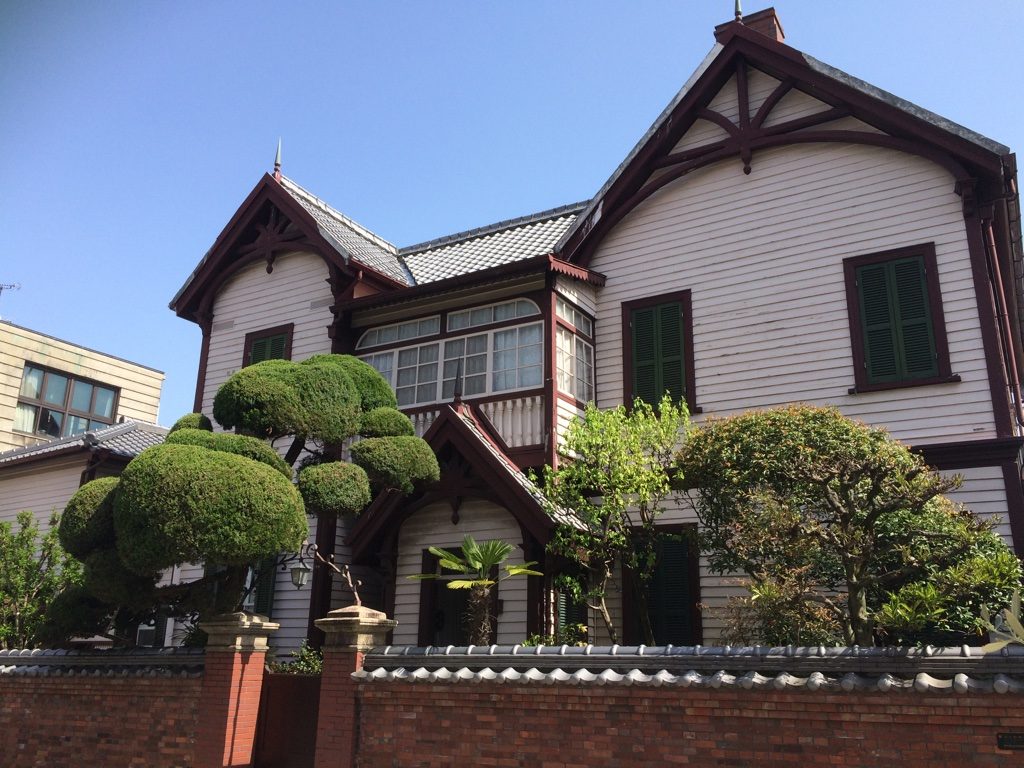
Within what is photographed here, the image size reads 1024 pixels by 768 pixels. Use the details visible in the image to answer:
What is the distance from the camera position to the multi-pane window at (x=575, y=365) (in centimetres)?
1450

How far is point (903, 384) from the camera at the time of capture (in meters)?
12.6

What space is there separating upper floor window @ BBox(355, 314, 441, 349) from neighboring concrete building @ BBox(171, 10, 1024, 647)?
63mm

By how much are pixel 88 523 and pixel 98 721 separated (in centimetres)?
236

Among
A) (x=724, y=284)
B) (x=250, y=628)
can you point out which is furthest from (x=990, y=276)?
(x=250, y=628)

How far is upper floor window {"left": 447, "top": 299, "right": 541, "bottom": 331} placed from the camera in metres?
14.9

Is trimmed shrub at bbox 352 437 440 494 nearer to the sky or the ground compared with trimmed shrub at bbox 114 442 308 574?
nearer to the sky

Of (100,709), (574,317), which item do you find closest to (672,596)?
(574,317)

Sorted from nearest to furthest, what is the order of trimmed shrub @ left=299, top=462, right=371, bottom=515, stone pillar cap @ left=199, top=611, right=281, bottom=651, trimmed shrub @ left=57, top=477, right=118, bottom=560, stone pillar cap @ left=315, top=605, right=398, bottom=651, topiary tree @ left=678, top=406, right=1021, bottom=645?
topiary tree @ left=678, top=406, right=1021, bottom=645 < stone pillar cap @ left=315, top=605, right=398, bottom=651 < stone pillar cap @ left=199, top=611, right=281, bottom=651 < trimmed shrub @ left=57, top=477, right=118, bottom=560 < trimmed shrub @ left=299, top=462, right=371, bottom=515

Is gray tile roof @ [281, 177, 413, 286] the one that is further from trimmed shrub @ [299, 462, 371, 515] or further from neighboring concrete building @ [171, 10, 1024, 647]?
trimmed shrub @ [299, 462, 371, 515]

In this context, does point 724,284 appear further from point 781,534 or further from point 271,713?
point 271,713

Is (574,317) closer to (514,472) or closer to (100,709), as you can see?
(514,472)

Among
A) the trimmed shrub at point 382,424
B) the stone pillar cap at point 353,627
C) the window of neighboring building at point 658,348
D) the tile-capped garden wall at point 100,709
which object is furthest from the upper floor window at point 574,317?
the tile-capped garden wall at point 100,709

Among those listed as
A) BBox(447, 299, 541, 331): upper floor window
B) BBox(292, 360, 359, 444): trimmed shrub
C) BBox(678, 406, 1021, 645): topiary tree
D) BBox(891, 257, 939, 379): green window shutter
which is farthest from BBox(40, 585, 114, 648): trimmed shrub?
BBox(891, 257, 939, 379): green window shutter

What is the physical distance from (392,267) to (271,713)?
11123 millimetres
